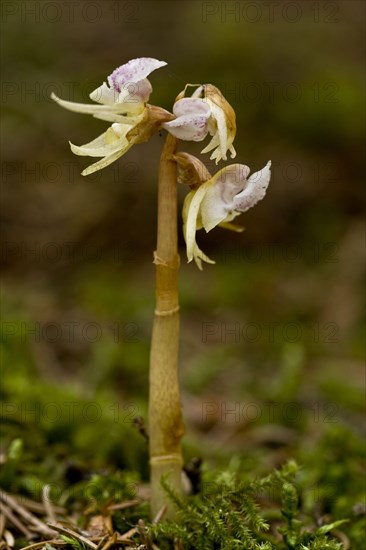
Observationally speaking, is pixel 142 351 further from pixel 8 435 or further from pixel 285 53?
pixel 285 53

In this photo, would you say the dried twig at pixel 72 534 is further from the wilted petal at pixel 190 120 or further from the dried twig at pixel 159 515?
the wilted petal at pixel 190 120

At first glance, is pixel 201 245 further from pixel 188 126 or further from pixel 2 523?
pixel 188 126

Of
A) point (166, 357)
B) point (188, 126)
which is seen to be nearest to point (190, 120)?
point (188, 126)

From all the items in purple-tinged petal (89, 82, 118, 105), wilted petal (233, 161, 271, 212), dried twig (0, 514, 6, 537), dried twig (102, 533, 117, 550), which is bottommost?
dried twig (0, 514, 6, 537)

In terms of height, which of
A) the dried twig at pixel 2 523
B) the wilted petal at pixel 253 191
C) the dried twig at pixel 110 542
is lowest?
the dried twig at pixel 2 523

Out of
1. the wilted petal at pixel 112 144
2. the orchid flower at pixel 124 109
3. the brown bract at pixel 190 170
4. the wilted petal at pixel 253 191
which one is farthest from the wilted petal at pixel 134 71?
the wilted petal at pixel 253 191

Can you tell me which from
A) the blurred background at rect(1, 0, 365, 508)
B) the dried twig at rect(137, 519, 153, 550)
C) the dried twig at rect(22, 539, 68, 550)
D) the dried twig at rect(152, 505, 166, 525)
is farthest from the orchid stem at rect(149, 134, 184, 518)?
the blurred background at rect(1, 0, 365, 508)

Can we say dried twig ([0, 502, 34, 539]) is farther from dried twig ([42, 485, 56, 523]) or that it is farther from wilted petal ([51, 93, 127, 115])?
wilted petal ([51, 93, 127, 115])

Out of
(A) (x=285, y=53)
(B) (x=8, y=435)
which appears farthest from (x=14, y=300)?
(A) (x=285, y=53)
